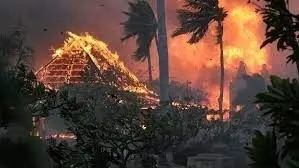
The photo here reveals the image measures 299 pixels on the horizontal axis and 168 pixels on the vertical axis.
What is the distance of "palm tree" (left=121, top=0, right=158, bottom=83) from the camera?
113 feet

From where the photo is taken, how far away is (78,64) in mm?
39719

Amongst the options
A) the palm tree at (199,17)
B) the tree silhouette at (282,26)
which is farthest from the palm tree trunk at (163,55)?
the tree silhouette at (282,26)

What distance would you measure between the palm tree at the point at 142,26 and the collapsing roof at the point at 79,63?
2011 mm

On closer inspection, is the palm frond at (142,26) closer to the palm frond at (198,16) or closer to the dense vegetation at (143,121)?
the dense vegetation at (143,121)

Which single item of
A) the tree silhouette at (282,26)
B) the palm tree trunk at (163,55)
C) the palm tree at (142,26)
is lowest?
the tree silhouette at (282,26)

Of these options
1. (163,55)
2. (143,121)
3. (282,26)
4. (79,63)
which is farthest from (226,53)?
(282,26)

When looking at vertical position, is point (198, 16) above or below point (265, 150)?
above

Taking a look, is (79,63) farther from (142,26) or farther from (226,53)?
(226,53)

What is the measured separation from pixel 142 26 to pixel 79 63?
270 inches

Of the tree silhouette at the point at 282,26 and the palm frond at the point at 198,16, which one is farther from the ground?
the palm frond at the point at 198,16

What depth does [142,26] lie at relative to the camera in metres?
35.2

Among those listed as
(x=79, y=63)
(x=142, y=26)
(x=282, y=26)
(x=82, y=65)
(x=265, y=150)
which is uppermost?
(x=142, y=26)

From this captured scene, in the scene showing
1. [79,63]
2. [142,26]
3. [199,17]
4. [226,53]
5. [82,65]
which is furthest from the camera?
[226,53]

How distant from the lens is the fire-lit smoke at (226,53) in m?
57.9
